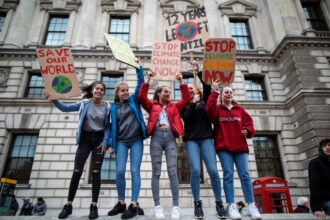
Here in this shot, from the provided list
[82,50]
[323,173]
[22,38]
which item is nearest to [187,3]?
[82,50]

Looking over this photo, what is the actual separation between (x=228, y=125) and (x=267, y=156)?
28.3 feet

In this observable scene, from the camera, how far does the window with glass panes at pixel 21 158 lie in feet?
33.1

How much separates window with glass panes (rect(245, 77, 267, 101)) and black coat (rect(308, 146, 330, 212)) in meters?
9.06

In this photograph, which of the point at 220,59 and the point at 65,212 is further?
the point at 220,59

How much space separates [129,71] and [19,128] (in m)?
6.71

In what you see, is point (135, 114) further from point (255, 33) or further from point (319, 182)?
point (255, 33)

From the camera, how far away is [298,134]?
422 inches

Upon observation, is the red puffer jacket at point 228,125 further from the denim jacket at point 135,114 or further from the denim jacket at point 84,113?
the denim jacket at point 84,113

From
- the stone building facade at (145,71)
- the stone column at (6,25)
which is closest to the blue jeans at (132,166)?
the stone building facade at (145,71)

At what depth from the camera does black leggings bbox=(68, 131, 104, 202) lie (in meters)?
3.51

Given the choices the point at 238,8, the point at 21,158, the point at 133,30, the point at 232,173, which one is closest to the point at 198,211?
the point at 232,173

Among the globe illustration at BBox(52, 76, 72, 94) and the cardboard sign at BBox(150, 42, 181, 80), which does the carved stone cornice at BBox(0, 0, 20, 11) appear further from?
the cardboard sign at BBox(150, 42, 181, 80)

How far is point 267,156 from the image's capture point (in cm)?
1103

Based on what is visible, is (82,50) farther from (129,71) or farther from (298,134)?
(298,134)
